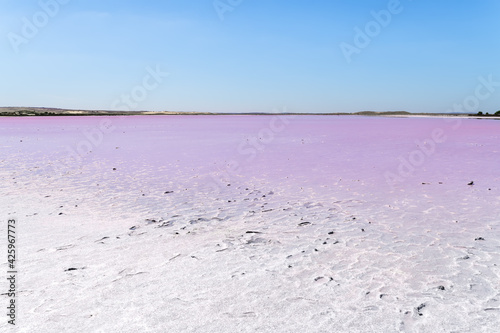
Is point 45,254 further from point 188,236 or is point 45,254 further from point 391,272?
point 391,272

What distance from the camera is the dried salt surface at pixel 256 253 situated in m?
3.79

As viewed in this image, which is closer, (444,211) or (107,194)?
(444,211)

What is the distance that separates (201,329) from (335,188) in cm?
703

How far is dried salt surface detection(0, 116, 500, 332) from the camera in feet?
12.4

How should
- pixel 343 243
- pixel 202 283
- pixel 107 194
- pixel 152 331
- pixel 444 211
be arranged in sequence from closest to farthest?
pixel 152 331, pixel 202 283, pixel 343 243, pixel 444 211, pixel 107 194

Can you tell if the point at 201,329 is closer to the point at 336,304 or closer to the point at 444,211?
the point at 336,304

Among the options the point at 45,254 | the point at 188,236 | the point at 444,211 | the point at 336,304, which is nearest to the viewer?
the point at 336,304

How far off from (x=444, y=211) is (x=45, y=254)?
7.16 metres

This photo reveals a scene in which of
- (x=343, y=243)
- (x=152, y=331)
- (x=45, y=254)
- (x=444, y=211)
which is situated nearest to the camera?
(x=152, y=331)

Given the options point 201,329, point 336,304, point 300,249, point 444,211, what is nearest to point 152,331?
point 201,329

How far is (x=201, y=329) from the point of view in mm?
3561

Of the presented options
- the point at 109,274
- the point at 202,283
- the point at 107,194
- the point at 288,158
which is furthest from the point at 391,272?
the point at 288,158

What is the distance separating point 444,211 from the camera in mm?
7699

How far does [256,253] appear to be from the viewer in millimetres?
5531
